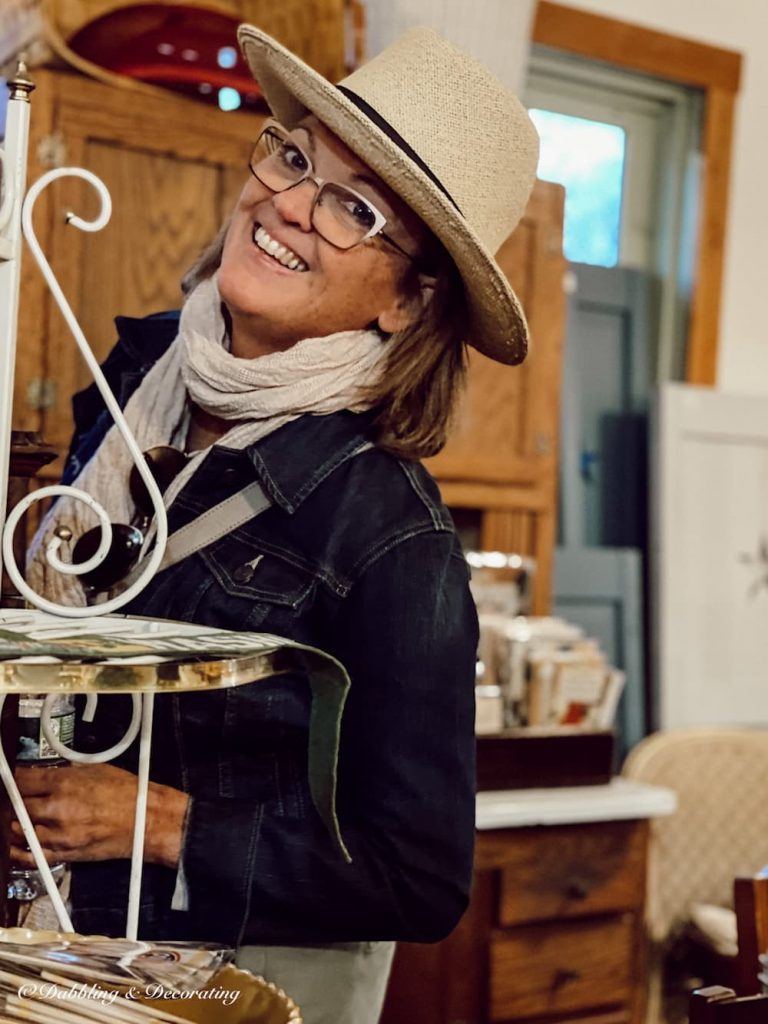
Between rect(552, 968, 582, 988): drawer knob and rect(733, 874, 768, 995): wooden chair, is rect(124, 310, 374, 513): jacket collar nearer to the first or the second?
rect(733, 874, 768, 995): wooden chair

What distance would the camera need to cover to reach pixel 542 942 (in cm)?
230

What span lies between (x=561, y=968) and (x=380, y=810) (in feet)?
4.75

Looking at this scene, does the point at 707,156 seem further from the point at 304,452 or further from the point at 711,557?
the point at 304,452

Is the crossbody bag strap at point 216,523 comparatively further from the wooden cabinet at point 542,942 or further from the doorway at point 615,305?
the doorway at point 615,305

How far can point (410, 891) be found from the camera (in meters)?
1.07

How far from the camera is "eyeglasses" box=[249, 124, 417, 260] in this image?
1.12m

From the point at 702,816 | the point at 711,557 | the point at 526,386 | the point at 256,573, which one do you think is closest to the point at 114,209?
the point at 526,386

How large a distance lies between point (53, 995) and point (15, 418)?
1.47m

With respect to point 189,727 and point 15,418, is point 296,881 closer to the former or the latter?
point 189,727

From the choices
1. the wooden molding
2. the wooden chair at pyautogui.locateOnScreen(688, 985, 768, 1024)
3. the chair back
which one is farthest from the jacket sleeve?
the wooden molding

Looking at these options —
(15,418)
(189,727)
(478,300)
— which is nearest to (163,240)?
(15,418)

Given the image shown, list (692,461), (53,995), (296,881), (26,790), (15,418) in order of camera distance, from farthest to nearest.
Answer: (692,461), (15,418), (296,881), (26,790), (53,995)

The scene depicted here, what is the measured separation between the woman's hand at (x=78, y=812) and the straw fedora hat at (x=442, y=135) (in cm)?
55

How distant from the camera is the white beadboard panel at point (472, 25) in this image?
7.45ft
